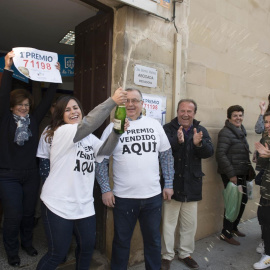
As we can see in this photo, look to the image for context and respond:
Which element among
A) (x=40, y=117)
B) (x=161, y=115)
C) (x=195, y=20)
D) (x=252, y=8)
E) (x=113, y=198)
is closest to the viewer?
(x=113, y=198)

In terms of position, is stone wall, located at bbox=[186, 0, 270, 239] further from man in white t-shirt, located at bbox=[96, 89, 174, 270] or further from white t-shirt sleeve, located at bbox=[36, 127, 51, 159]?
white t-shirt sleeve, located at bbox=[36, 127, 51, 159]

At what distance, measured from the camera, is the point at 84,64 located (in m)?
3.50

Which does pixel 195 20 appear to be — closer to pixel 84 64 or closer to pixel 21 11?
pixel 84 64

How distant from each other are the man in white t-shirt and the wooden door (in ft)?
1.79

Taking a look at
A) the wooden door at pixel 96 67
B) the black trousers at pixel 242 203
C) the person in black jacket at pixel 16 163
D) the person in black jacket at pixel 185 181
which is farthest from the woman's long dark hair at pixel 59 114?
the black trousers at pixel 242 203

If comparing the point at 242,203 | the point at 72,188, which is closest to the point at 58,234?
the point at 72,188

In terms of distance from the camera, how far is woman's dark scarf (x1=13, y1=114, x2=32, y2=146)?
272 centimetres

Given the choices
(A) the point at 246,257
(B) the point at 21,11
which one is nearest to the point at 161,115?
(A) the point at 246,257

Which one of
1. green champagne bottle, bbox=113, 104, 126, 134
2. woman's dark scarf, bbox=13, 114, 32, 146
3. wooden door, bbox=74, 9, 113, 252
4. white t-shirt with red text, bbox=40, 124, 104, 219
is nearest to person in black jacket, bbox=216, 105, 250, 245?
wooden door, bbox=74, 9, 113, 252

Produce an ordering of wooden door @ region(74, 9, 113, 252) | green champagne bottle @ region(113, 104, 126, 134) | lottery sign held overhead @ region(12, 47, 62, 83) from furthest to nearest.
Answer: wooden door @ region(74, 9, 113, 252)
lottery sign held overhead @ region(12, 47, 62, 83)
green champagne bottle @ region(113, 104, 126, 134)

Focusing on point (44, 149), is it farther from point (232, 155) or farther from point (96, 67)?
point (232, 155)

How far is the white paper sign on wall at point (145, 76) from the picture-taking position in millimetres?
3152

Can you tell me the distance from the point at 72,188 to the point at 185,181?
4.77ft

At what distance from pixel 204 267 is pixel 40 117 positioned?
2.57 meters
